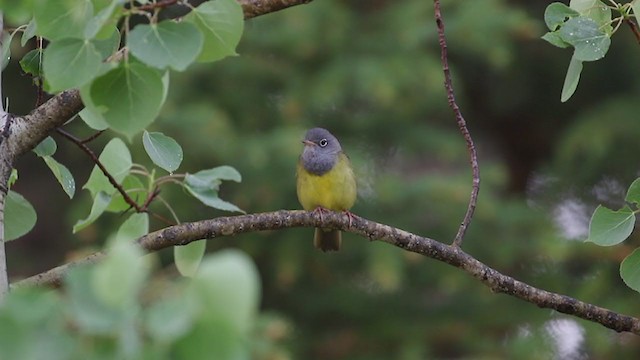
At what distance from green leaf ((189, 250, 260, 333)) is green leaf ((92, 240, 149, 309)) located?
0.06m

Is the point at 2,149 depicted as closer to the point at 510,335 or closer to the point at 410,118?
the point at 410,118

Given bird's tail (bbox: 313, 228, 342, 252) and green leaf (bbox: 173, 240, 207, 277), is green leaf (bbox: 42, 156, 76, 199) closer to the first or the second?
green leaf (bbox: 173, 240, 207, 277)

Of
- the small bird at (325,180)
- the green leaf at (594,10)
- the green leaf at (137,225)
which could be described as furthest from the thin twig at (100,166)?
the small bird at (325,180)

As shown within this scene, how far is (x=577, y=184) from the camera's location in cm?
835

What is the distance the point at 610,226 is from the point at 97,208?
3.78 ft

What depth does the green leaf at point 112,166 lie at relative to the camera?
2.66 meters

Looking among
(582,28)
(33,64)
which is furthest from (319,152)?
(582,28)

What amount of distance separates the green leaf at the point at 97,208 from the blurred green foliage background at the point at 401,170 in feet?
13.7

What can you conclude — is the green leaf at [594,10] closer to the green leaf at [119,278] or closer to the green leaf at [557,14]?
the green leaf at [557,14]

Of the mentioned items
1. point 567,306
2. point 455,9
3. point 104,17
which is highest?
point 455,9

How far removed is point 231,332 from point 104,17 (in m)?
0.74

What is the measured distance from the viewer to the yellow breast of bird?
16.3 feet

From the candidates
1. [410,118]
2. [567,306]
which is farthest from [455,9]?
[567,306]

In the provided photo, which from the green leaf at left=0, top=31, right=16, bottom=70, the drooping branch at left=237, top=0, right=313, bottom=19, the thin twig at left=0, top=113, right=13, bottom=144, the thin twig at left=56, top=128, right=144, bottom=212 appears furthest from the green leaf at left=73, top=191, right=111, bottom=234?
the drooping branch at left=237, top=0, right=313, bottom=19
